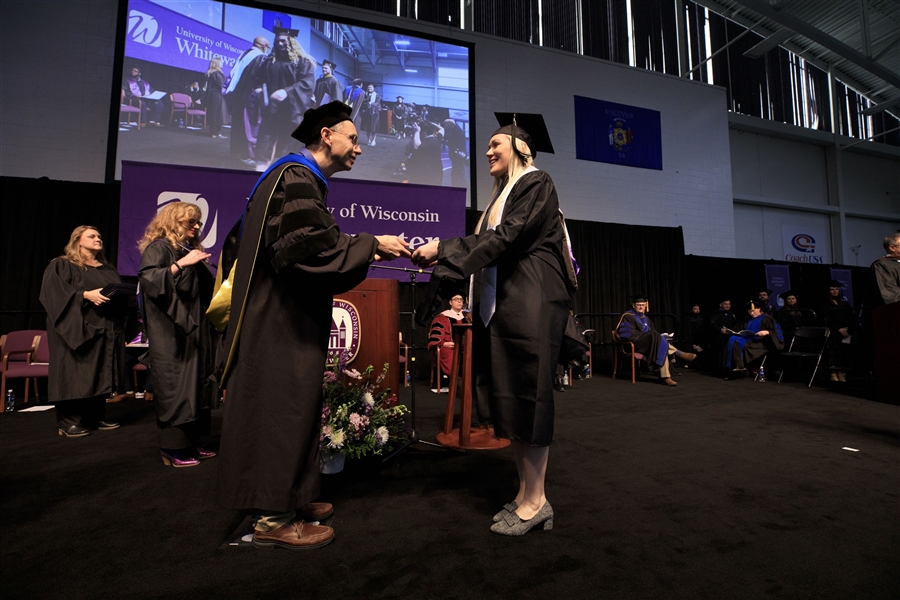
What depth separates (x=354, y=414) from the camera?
2.32 metres

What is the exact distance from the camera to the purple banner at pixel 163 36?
612 cm

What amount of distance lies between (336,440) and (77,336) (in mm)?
2437

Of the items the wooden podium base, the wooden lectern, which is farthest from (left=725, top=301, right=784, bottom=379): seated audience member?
the wooden lectern

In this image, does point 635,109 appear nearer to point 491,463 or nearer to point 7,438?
point 491,463

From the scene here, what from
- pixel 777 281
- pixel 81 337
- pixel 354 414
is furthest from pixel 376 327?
pixel 777 281

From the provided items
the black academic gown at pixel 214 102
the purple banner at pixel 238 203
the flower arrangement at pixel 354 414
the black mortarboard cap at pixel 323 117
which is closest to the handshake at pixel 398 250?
the black mortarboard cap at pixel 323 117

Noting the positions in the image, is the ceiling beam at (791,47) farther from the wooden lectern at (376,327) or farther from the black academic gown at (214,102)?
the wooden lectern at (376,327)

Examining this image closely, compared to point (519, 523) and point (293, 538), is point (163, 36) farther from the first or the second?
point (519, 523)

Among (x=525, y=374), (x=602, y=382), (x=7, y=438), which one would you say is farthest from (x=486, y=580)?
(x=602, y=382)

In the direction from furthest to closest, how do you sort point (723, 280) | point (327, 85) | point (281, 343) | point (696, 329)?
point (723, 280) < point (696, 329) < point (327, 85) < point (281, 343)

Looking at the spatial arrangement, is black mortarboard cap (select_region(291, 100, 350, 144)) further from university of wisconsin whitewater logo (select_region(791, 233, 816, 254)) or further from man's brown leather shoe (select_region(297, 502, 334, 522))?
university of wisconsin whitewater logo (select_region(791, 233, 816, 254))

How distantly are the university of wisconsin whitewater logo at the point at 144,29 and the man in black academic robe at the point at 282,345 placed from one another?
21.2 ft

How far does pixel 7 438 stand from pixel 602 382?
6.37 m

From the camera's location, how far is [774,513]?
1834 mm
